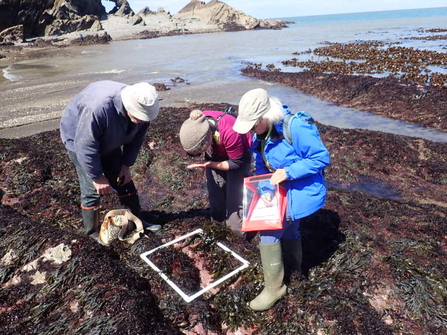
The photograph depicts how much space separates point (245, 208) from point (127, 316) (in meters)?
1.26

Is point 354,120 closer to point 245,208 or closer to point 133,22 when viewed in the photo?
point 245,208

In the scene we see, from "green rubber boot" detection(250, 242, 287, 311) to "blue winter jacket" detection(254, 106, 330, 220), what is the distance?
34cm

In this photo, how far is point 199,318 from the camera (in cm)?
279

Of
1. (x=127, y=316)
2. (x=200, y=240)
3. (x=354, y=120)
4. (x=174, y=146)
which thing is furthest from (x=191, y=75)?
(x=127, y=316)

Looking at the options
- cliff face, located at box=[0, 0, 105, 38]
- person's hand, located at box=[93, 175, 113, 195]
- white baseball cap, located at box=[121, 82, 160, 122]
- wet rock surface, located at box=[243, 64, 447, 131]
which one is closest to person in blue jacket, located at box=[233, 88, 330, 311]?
white baseball cap, located at box=[121, 82, 160, 122]

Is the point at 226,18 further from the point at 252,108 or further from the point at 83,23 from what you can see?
the point at 252,108

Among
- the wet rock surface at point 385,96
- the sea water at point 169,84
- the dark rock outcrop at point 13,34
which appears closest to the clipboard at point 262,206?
the sea water at point 169,84

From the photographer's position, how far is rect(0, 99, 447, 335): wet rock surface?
2.70 meters

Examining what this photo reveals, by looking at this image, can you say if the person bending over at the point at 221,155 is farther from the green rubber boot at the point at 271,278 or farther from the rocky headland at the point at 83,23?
the rocky headland at the point at 83,23

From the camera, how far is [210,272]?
339 cm

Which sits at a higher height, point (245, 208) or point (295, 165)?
point (295, 165)

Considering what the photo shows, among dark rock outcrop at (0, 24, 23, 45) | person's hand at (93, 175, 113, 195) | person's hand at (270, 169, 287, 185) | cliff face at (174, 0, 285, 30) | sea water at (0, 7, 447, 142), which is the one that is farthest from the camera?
cliff face at (174, 0, 285, 30)

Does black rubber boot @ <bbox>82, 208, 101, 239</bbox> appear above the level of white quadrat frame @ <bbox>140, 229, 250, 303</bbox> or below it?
above

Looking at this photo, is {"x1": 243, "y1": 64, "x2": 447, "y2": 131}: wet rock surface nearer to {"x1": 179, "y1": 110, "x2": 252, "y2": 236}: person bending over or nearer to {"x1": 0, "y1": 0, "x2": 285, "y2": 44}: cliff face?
{"x1": 179, "y1": 110, "x2": 252, "y2": 236}: person bending over
